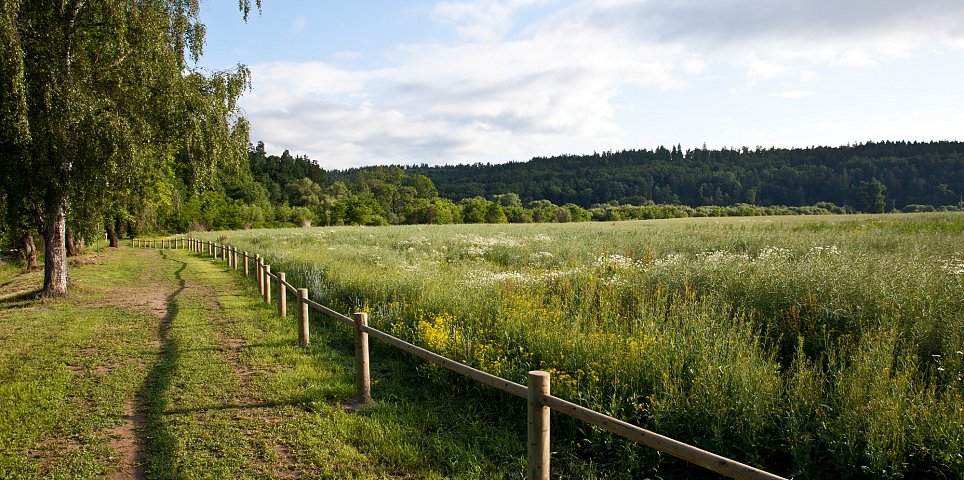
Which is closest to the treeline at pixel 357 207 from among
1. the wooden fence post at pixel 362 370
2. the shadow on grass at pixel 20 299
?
the shadow on grass at pixel 20 299

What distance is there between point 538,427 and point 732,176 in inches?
4986

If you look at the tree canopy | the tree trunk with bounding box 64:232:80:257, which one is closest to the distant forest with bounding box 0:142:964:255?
the tree trunk with bounding box 64:232:80:257

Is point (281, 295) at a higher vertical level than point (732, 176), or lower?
lower

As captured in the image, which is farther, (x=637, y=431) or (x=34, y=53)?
(x=34, y=53)

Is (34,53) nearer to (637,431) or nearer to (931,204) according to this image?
(637,431)

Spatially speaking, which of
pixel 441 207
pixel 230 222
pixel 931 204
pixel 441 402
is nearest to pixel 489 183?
pixel 441 207

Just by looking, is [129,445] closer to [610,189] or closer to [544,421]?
[544,421]

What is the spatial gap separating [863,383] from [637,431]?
3.28 metres

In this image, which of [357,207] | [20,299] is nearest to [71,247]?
[20,299]

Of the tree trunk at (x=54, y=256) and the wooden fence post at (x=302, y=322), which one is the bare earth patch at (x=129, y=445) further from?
the tree trunk at (x=54, y=256)

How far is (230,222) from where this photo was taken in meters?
84.1

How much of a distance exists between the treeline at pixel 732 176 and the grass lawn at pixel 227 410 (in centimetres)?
9617

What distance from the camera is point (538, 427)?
3.76 m

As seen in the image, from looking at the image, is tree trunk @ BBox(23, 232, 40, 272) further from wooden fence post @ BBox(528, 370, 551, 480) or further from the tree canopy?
wooden fence post @ BBox(528, 370, 551, 480)
